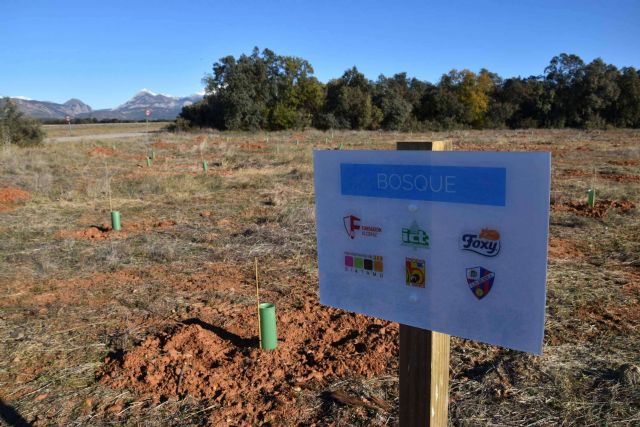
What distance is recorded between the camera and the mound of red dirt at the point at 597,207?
946cm

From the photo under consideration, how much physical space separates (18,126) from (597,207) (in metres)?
27.2

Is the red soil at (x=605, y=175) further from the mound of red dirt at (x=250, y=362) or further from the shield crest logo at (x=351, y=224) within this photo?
the shield crest logo at (x=351, y=224)

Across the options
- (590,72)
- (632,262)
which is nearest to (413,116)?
(590,72)

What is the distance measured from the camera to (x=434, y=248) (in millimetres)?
1638

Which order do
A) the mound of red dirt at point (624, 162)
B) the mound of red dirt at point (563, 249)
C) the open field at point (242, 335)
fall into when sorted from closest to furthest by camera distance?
the open field at point (242, 335) → the mound of red dirt at point (563, 249) → the mound of red dirt at point (624, 162)

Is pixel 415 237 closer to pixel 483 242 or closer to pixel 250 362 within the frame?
pixel 483 242

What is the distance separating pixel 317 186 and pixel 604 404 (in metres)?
2.89

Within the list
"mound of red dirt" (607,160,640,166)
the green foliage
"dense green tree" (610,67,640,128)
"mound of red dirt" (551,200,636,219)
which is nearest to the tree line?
"dense green tree" (610,67,640,128)

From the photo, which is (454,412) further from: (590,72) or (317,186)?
(590,72)

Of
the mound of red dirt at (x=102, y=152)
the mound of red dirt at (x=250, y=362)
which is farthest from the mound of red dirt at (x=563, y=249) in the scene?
the mound of red dirt at (x=102, y=152)

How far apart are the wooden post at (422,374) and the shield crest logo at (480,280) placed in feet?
0.88

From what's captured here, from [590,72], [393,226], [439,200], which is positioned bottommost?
[393,226]

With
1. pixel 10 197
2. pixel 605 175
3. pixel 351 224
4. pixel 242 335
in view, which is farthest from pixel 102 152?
pixel 351 224

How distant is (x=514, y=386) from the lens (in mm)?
3674
